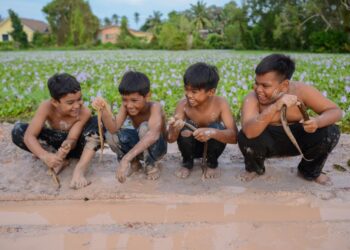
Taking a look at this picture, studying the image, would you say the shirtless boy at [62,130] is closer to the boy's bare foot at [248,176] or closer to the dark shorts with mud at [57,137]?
the dark shorts with mud at [57,137]

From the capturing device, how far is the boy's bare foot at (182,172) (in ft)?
9.64

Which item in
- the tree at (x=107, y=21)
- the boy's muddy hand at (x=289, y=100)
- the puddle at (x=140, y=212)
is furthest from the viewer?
the tree at (x=107, y=21)

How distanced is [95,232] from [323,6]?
104 feet

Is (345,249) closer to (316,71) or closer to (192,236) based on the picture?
(192,236)

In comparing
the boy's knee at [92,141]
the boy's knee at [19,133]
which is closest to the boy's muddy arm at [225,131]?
the boy's knee at [92,141]

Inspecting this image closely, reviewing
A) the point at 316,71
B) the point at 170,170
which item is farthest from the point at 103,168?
the point at 316,71

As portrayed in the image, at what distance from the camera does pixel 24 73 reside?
9.44 m

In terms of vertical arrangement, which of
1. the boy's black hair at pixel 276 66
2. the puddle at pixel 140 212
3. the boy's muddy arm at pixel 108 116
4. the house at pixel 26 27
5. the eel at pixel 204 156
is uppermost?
the boy's black hair at pixel 276 66

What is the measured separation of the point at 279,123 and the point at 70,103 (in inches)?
60.1

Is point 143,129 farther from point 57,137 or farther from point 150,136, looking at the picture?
point 57,137

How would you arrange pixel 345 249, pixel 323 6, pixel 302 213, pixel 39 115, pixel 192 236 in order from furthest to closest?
pixel 323 6
pixel 39 115
pixel 302 213
pixel 192 236
pixel 345 249

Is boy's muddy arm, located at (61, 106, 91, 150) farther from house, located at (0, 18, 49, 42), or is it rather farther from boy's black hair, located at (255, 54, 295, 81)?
house, located at (0, 18, 49, 42)

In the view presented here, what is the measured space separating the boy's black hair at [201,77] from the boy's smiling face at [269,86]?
330 mm

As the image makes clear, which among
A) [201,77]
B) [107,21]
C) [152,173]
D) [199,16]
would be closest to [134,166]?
[152,173]
